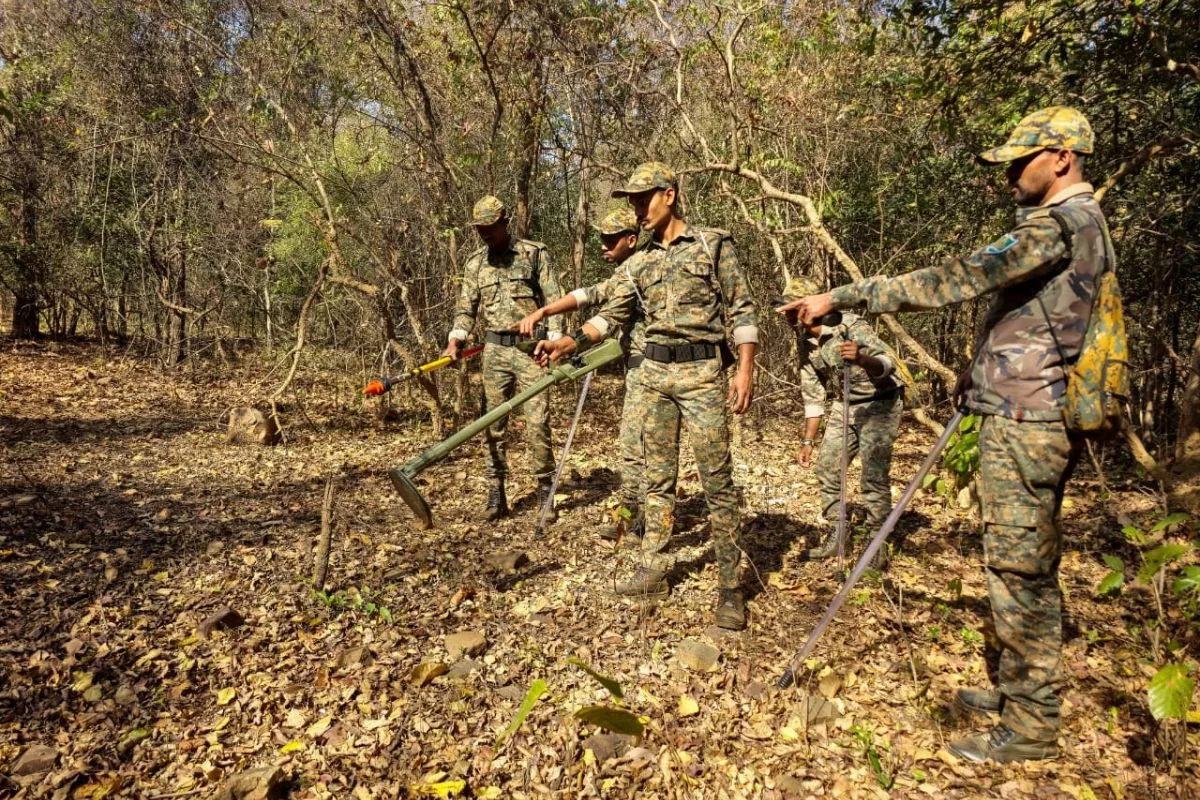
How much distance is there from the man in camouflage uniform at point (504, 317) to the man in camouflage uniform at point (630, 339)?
635mm

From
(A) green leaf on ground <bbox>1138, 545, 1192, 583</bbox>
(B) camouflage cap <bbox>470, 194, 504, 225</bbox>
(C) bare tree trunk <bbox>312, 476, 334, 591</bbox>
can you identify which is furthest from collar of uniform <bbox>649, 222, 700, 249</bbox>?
(A) green leaf on ground <bbox>1138, 545, 1192, 583</bbox>

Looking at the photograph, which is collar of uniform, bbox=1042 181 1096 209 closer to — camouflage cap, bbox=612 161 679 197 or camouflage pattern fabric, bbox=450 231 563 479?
camouflage cap, bbox=612 161 679 197

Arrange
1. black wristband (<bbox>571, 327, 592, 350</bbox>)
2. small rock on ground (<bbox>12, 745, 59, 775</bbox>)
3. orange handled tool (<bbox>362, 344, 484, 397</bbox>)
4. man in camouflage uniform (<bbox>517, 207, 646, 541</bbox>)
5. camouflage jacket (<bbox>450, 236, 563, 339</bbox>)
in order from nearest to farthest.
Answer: small rock on ground (<bbox>12, 745, 59, 775</bbox>), black wristband (<bbox>571, 327, 592, 350</bbox>), man in camouflage uniform (<bbox>517, 207, 646, 541</bbox>), orange handled tool (<bbox>362, 344, 484, 397</bbox>), camouflage jacket (<bbox>450, 236, 563, 339</bbox>)

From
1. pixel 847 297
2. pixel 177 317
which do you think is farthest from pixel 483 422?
pixel 177 317

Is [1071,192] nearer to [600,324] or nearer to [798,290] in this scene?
[798,290]

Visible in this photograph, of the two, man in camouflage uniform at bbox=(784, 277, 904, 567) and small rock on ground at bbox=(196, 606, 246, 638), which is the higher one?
man in camouflage uniform at bbox=(784, 277, 904, 567)

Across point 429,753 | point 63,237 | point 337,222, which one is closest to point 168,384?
point 63,237

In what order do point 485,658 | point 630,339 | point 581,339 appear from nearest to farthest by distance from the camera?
point 485,658 < point 581,339 < point 630,339

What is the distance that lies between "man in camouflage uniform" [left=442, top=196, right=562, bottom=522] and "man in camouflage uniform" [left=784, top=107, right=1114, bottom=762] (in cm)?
321

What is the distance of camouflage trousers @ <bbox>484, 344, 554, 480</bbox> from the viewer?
5508mm

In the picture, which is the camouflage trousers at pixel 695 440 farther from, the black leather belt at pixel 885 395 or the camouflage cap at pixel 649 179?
the black leather belt at pixel 885 395

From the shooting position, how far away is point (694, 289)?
3645mm

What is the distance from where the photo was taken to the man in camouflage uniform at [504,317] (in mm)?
5555

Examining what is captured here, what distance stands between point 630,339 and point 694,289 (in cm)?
128
